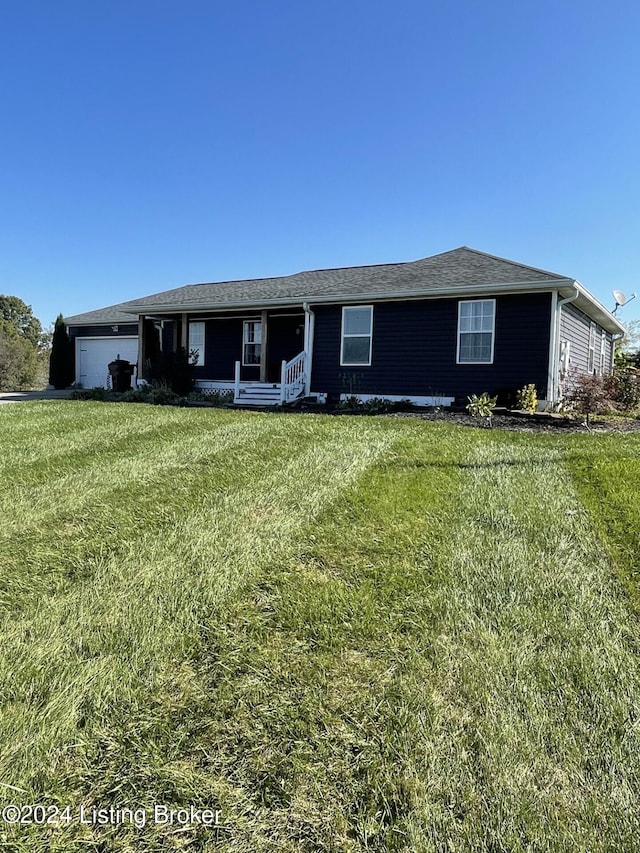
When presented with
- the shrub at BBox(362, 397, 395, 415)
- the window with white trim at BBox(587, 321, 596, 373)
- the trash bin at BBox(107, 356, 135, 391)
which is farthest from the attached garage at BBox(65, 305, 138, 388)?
the window with white trim at BBox(587, 321, 596, 373)

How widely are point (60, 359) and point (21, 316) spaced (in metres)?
41.4

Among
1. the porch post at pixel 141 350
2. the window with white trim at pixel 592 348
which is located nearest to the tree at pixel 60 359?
the porch post at pixel 141 350

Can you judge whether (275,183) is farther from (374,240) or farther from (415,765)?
(415,765)

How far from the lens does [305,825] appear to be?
145 centimetres

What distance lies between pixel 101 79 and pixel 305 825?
16.0 meters

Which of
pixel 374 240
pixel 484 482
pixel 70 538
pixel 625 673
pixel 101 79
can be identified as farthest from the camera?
pixel 374 240

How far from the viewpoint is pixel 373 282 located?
12992 mm

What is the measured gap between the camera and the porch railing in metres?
12.4

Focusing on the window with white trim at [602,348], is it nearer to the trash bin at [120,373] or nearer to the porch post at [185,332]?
the porch post at [185,332]

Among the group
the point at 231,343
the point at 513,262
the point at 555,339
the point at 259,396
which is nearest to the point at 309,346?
the point at 259,396

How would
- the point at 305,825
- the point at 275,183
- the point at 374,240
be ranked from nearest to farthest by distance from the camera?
the point at 305,825
the point at 275,183
the point at 374,240

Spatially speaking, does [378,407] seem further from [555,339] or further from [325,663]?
[325,663]

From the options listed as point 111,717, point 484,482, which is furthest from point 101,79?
point 111,717

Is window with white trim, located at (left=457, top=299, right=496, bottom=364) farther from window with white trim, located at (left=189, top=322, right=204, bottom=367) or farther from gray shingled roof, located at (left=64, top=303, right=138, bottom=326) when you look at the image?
gray shingled roof, located at (left=64, top=303, right=138, bottom=326)
